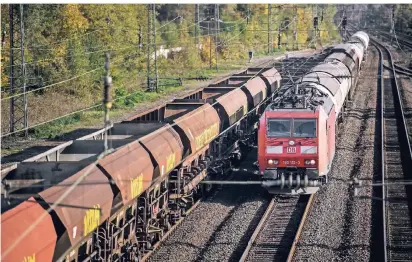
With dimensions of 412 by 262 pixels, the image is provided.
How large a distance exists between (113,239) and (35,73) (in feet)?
82.1

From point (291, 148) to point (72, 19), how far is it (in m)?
26.7

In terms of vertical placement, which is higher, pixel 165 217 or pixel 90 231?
pixel 90 231

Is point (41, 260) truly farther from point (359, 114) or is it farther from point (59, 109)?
point (359, 114)

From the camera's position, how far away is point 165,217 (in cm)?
1641

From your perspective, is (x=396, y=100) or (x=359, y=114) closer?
(x=359, y=114)

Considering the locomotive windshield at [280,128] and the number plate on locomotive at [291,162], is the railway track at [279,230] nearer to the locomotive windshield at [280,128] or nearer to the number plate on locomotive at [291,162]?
the number plate on locomotive at [291,162]

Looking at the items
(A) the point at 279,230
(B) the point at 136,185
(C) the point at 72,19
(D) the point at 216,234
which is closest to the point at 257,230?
(A) the point at 279,230

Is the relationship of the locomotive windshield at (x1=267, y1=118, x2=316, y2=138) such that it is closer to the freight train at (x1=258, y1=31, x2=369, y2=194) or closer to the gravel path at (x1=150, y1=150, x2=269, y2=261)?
the freight train at (x1=258, y1=31, x2=369, y2=194)

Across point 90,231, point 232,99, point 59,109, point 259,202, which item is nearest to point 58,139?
point 59,109

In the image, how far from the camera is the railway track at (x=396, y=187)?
1533 centimetres

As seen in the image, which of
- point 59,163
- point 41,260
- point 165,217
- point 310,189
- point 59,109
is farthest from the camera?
point 59,109

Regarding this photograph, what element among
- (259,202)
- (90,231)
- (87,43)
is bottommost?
(259,202)

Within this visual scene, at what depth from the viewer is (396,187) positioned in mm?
20438

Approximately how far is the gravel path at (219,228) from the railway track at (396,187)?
10.9 ft
